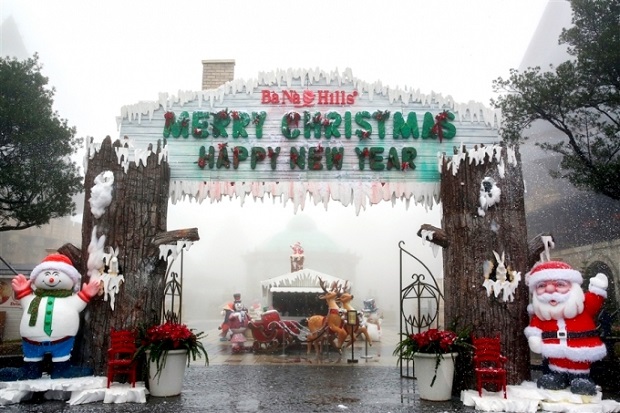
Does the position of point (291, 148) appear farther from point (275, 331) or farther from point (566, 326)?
point (275, 331)

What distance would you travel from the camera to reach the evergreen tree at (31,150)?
14203mm

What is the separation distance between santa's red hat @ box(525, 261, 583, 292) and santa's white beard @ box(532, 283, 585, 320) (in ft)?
0.40

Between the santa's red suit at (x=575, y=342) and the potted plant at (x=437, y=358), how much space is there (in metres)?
1.02

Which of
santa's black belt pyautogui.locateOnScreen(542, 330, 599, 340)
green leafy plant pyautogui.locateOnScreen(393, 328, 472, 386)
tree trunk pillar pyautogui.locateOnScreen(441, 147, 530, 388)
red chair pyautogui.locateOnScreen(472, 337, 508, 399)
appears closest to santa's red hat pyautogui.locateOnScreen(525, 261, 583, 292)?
tree trunk pillar pyautogui.locateOnScreen(441, 147, 530, 388)

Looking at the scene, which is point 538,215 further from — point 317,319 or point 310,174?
point 310,174

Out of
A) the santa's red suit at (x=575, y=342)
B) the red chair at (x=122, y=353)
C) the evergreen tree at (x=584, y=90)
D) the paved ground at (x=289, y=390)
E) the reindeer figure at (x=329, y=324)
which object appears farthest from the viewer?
the reindeer figure at (x=329, y=324)

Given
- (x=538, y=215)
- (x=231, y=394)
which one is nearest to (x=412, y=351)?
(x=231, y=394)

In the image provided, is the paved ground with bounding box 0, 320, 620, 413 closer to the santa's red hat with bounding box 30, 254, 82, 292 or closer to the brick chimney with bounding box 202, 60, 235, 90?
the santa's red hat with bounding box 30, 254, 82, 292

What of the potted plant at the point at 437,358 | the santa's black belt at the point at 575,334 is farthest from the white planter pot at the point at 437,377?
the santa's black belt at the point at 575,334

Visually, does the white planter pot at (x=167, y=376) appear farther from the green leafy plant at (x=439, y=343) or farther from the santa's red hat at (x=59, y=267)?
the green leafy plant at (x=439, y=343)

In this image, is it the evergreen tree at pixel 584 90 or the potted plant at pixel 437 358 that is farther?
the evergreen tree at pixel 584 90

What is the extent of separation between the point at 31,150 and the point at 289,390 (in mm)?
11685

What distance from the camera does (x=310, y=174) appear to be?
27.1 ft

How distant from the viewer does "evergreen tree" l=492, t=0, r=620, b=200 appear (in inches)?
435
